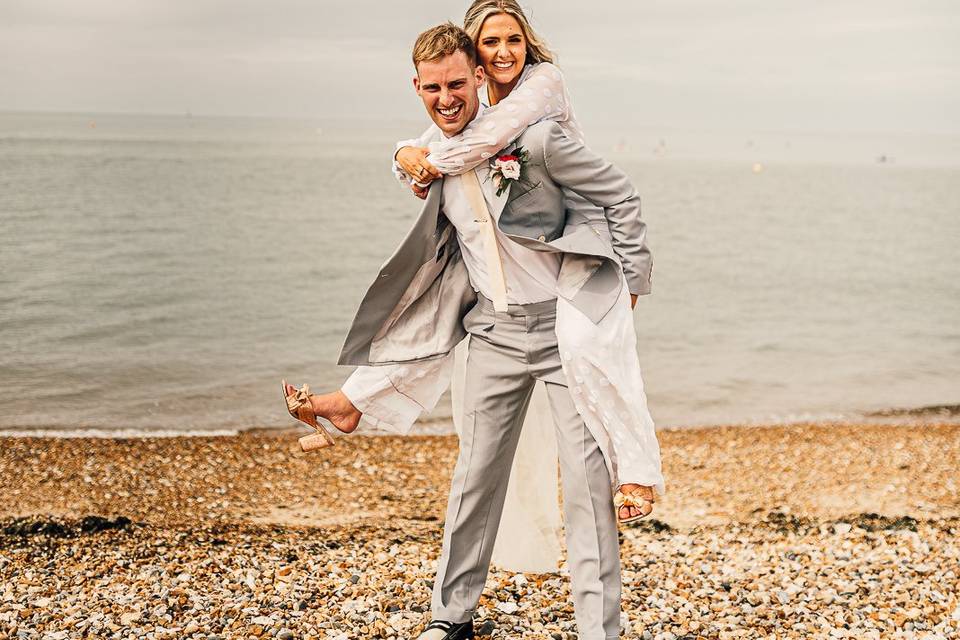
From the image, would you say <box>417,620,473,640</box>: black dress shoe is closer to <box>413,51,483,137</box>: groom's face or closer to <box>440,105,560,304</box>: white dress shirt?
<box>440,105,560,304</box>: white dress shirt

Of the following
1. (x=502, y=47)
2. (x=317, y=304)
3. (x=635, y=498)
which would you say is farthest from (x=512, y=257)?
(x=317, y=304)

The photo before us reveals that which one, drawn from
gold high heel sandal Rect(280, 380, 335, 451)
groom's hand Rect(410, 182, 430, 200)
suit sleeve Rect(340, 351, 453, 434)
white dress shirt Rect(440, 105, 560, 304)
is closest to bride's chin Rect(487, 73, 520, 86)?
white dress shirt Rect(440, 105, 560, 304)

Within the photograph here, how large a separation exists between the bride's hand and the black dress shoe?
6.02 ft

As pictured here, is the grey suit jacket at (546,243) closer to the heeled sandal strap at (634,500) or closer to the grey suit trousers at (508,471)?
the grey suit trousers at (508,471)

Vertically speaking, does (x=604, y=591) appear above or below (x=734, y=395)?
above

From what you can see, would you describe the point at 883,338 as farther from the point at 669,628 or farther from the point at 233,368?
the point at 669,628

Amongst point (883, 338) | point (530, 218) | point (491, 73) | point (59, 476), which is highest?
point (491, 73)

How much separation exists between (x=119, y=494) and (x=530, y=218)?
4.88 m

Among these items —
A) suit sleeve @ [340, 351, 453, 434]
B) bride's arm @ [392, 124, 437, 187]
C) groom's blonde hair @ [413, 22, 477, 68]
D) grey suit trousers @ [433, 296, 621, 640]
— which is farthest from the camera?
suit sleeve @ [340, 351, 453, 434]

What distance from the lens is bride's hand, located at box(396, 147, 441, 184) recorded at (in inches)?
134

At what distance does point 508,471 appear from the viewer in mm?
3883

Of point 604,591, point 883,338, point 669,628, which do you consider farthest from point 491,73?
point 883,338

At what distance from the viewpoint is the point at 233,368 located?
1244 cm

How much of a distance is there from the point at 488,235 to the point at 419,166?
35 centimetres
